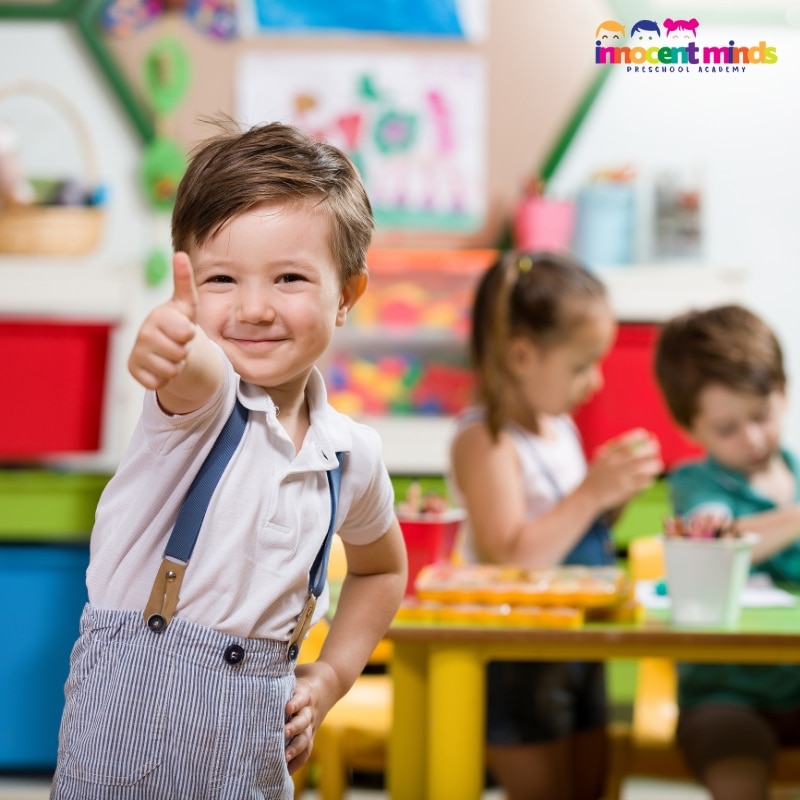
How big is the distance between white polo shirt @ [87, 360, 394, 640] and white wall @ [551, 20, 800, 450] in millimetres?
2166

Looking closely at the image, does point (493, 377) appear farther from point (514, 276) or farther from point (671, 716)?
point (671, 716)

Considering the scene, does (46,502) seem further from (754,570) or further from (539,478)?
(754,570)

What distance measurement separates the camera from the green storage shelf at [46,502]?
2.44m

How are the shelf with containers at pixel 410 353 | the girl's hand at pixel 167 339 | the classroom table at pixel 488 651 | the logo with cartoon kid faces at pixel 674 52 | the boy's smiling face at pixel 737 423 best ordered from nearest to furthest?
the girl's hand at pixel 167 339 → the logo with cartoon kid faces at pixel 674 52 → the classroom table at pixel 488 651 → the boy's smiling face at pixel 737 423 → the shelf with containers at pixel 410 353

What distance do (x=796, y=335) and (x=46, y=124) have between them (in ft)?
6.15

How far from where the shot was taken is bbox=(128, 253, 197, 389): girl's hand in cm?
57

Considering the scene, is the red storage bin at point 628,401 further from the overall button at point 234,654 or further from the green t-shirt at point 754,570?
the overall button at point 234,654

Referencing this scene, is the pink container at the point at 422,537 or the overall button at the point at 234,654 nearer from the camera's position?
the overall button at the point at 234,654

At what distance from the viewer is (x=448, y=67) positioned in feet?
9.14

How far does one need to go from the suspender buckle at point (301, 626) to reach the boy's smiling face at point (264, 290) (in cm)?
14

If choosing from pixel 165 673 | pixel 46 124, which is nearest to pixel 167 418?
pixel 165 673

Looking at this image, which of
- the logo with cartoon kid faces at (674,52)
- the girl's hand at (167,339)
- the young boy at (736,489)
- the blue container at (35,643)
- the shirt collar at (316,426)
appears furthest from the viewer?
the blue container at (35,643)

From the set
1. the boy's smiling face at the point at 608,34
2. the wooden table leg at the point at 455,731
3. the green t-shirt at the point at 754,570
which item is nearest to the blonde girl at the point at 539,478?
the green t-shirt at the point at 754,570

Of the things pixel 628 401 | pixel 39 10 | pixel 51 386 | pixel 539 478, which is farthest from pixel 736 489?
pixel 39 10
